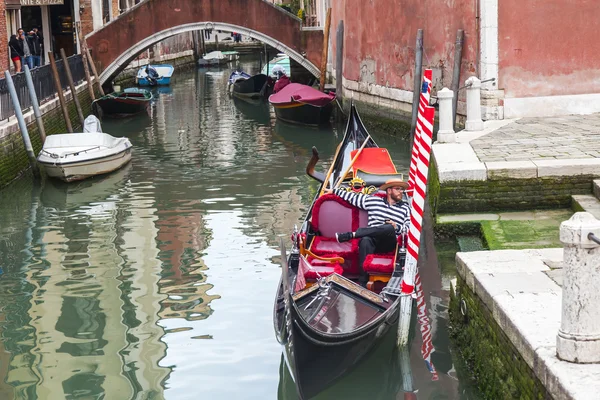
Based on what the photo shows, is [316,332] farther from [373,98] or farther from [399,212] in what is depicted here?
[373,98]

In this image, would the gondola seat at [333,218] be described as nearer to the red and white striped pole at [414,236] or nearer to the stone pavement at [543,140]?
the red and white striped pole at [414,236]

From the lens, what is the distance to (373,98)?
1207 cm

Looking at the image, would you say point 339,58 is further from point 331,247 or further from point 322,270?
point 322,270

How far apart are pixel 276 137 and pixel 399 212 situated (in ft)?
24.9

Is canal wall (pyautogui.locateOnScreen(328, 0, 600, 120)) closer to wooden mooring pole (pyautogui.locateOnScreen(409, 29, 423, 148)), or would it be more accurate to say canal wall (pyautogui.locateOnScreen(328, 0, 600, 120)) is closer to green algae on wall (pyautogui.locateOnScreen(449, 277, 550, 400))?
wooden mooring pole (pyautogui.locateOnScreen(409, 29, 423, 148))

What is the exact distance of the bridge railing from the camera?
9103 millimetres

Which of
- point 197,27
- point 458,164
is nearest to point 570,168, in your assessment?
point 458,164

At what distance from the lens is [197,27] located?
15.8 metres

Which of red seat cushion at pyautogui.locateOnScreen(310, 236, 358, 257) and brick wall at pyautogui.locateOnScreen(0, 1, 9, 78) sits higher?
brick wall at pyautogui.locateOnScreen(0, 1, 9, 78)

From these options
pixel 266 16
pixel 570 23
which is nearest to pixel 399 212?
pixel 570 23

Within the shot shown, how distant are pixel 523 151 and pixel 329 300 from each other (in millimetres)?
2614

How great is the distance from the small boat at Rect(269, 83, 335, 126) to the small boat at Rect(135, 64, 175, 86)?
23.1 ft

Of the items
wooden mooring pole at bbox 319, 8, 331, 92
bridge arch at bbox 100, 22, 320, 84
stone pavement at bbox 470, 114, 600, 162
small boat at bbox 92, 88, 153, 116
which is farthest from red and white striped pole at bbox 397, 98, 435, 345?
bridge arch at bbox 100, 22, 320, 84

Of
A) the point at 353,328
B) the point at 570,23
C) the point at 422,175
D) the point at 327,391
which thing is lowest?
the point at 327,391
